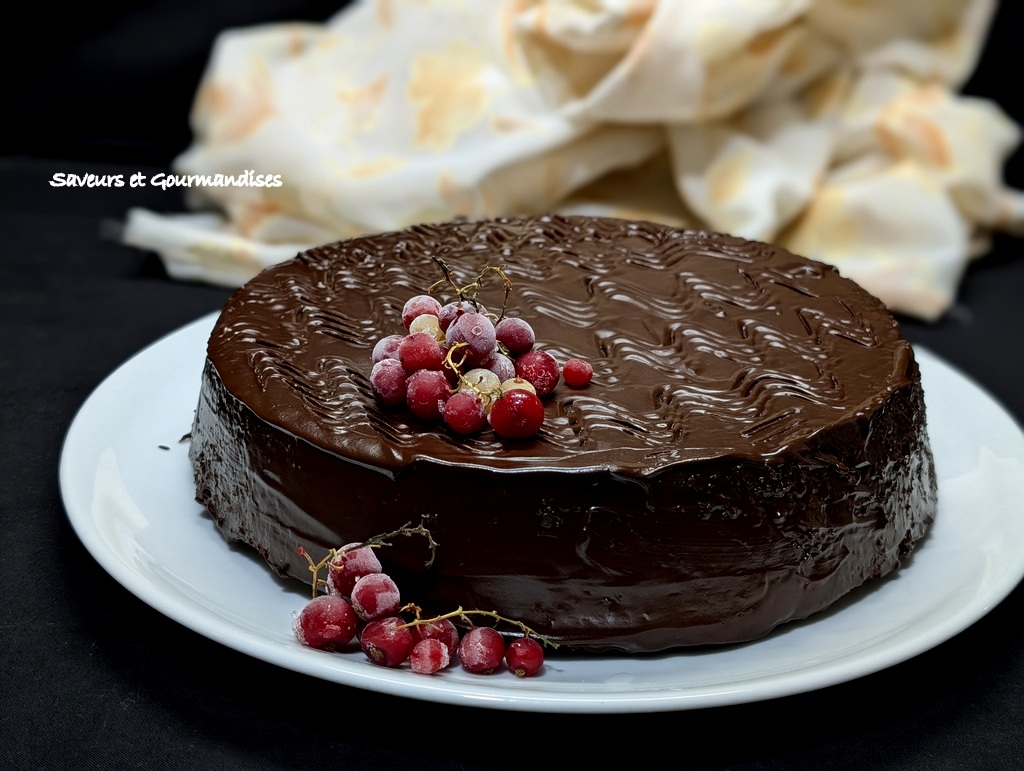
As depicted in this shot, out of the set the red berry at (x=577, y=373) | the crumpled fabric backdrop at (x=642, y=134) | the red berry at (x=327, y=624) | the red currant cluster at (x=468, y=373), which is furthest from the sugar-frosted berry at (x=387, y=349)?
the crumpled fabric backdrop at (x=642, y=134)

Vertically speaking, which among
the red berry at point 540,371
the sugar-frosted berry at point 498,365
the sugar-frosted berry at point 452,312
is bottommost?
the red berry at point 540,371

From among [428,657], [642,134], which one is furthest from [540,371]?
[642,134]

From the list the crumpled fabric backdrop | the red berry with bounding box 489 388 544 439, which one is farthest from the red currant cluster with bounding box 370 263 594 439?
the crumpled fabric backdrop

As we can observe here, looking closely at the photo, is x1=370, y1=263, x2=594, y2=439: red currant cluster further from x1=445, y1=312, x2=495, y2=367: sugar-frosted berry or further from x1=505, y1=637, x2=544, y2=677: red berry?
x1=505, y1=637, x2=544, y2=677: red berry

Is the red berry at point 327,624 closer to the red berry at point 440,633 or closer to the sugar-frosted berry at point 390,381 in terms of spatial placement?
the red berry at point 440,633

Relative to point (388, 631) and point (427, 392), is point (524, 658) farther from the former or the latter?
point (427, 392)
